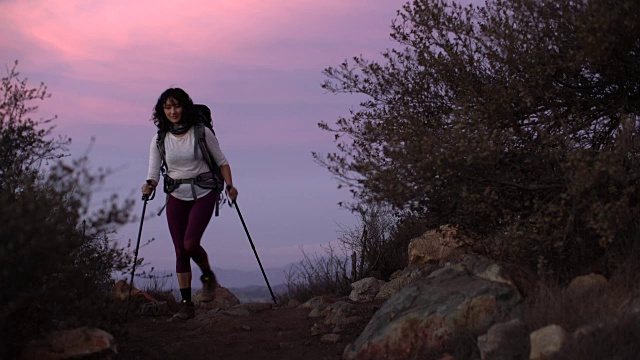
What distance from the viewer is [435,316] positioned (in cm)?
668

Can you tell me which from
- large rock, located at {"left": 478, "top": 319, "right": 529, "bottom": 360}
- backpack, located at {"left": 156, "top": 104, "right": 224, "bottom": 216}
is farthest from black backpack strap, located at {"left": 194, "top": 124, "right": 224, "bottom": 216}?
large rock, located at {"left": 478, "top": 319, "right": 529, "bottom": 360}

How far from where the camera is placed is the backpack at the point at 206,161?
29.3 ft

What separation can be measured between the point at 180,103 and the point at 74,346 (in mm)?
3377

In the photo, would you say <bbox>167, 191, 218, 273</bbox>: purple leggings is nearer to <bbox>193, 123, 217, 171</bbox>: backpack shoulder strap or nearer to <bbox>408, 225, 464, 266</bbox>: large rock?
<bbox>193, 123, 217, 171</bbox>: backpack shoulder strap

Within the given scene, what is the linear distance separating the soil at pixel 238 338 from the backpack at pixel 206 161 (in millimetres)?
1349

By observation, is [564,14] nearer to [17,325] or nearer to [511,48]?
[511,48]

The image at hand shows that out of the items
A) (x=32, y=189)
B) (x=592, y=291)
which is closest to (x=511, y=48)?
(x=592, y=291)

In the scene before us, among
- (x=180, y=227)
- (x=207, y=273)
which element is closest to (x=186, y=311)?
(x=207, y=273)

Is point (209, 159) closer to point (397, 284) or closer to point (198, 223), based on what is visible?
point (198, 223)

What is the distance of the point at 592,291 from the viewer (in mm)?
6371

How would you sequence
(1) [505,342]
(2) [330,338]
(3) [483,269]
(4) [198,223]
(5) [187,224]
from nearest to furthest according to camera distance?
1. (1) [505,342]
2. (3) [483,269]
3. (2) [330,338]
4. (4) [198,223]
5. (5) [187,224]

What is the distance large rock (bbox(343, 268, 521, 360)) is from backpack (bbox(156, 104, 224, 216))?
2831 millimetres

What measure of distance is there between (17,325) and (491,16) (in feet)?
17.0

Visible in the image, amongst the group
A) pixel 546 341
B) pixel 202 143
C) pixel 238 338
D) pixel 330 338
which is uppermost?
pixel 202 143
